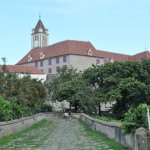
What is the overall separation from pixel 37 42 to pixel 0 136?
415ft

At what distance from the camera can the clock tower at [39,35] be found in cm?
14525

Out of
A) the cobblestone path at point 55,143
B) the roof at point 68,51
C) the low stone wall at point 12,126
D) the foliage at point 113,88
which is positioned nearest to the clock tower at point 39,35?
the roof at point 68,51

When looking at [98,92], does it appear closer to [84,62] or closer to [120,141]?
[120,141]

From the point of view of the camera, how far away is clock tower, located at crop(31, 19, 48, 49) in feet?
477

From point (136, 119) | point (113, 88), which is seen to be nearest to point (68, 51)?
point (113, 88)

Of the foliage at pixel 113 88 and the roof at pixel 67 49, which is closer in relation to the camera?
the foliage at pixel 113 88

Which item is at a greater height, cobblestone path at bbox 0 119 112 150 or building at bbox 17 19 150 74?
building at bbox 17 19 150 74

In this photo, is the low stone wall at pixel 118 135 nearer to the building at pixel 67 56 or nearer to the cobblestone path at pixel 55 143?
the cobblestone path at pixel 55 143

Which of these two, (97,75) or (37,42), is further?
(37,42)

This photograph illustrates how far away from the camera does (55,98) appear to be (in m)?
61.3

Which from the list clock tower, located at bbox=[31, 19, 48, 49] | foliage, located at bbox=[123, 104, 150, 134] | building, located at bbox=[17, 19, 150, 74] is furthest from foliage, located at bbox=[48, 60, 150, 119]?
clock tower, located at bbox=[31, 19, 48, 49]

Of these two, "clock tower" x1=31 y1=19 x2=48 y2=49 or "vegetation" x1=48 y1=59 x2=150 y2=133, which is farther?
"clock tower" x1=31 y1=19 x2=48 y2=49

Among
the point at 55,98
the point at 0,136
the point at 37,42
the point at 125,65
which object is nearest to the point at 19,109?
the point at 0,136

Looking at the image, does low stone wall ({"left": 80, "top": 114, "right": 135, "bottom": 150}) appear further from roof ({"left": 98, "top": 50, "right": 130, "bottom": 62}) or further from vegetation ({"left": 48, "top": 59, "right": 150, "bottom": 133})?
roof ({"left": 98, "top": 50, "right": 130, "bottom": 62})
